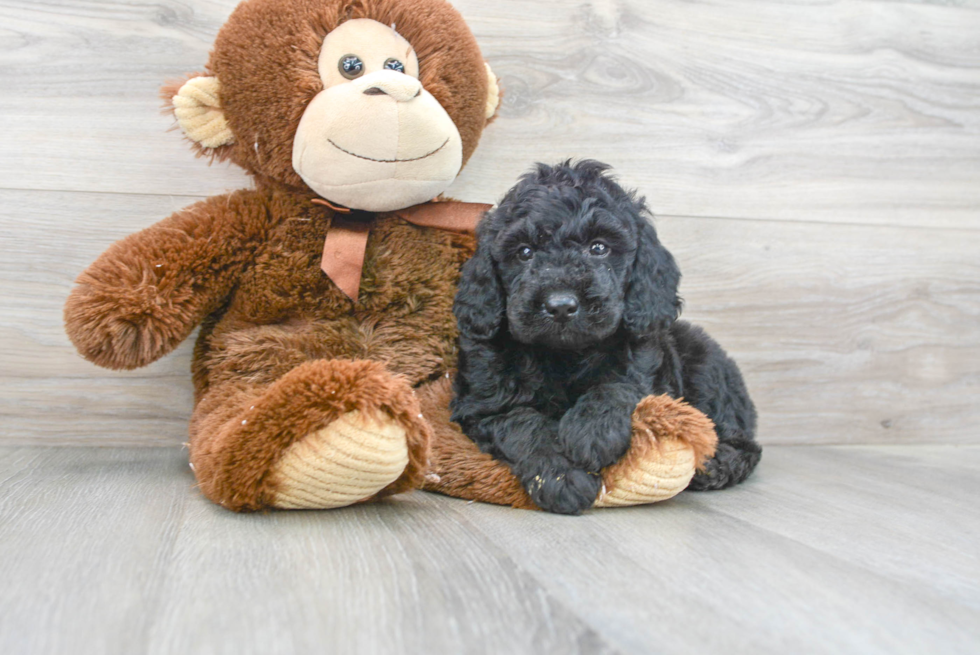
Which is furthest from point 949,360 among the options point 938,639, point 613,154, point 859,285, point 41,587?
point 41,587

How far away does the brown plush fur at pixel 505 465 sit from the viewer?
4.24ft

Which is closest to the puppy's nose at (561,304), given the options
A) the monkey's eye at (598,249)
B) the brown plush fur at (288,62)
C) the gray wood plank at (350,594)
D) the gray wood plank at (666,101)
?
the monkey's eye at (598,249)

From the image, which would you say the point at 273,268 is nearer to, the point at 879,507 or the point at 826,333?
the point at 879,507

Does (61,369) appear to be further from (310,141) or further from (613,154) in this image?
(613,154)

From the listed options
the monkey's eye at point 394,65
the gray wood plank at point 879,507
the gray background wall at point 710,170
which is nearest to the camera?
the gray wood plank at point 879,507

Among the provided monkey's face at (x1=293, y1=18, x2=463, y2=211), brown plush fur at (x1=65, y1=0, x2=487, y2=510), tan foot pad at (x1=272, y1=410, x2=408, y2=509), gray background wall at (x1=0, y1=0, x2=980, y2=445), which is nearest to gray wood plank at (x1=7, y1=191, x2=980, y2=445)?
gray background wall at (x1=0, y1=0, x2=980, y2=445)

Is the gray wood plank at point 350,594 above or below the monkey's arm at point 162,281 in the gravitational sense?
below

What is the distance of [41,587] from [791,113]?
201 centimetres

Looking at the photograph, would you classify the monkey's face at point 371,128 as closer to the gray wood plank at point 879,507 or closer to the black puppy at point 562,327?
the black puppy at point 562,327

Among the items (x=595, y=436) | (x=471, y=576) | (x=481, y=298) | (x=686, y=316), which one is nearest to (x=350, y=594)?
(x=471, y=576)

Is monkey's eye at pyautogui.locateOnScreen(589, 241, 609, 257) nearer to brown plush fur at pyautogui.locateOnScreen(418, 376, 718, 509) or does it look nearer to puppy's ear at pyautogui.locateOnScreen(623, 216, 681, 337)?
puppy's ear at pyautogui.locateOnScreen(623, 216, 681, 337)

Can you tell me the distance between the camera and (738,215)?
207 centimetres

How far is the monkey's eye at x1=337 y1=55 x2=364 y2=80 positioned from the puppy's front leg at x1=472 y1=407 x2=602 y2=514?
0.71 meters

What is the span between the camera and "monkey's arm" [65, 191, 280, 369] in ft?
4.38
